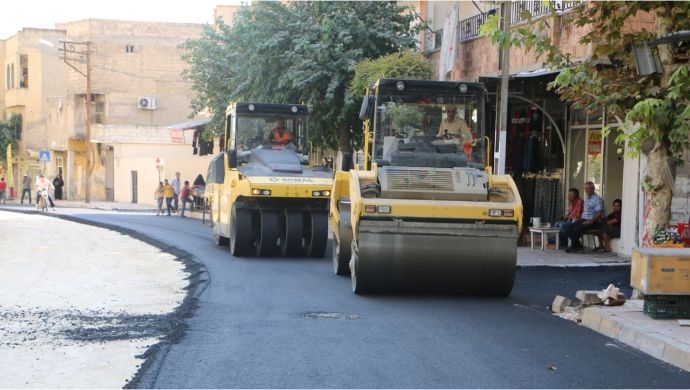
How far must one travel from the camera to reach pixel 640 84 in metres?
10.7

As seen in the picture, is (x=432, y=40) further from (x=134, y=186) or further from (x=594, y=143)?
(x=134, y=186)

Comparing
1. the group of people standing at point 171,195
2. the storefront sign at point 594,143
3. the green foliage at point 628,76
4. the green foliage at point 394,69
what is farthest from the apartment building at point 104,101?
the green foliage at point 628,76

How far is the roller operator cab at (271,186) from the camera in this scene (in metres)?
17.1

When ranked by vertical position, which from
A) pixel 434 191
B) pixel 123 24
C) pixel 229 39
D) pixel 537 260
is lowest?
pixel 537 260

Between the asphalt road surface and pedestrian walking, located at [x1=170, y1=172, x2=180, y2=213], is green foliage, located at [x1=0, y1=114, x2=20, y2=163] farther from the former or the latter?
the asphalt road surface

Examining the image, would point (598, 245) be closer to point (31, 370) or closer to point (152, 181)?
point (31, 370)

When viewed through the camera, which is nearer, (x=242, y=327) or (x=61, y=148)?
(x=242, y=327)

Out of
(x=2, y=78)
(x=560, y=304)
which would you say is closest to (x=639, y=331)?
(x=560, y=304)

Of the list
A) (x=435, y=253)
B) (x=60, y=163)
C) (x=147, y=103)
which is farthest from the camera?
(x=60, y=163)

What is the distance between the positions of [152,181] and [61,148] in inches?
514

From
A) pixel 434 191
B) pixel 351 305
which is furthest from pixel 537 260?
pixel 351 305

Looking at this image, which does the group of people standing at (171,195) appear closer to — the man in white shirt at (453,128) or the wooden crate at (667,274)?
the man in white shirt at (453,128)

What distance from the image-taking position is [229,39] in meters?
26.4

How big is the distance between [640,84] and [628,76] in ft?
1.20
